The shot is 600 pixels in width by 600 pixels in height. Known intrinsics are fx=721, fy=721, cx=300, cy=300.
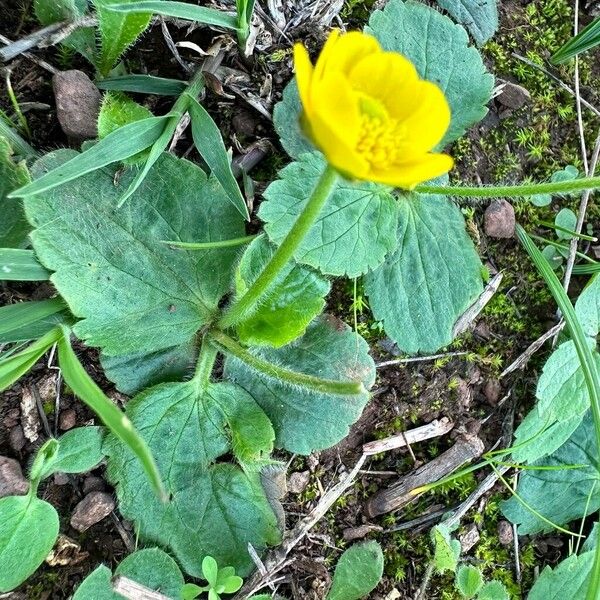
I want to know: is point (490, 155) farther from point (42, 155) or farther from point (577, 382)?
point (42, 155)

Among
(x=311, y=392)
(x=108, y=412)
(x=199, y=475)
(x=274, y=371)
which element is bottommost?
(x=199, y=475)

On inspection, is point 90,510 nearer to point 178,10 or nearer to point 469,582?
point 469,582

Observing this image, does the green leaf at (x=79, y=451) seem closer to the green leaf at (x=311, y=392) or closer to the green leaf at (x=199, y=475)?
the green leaf at (x=199, y=475)

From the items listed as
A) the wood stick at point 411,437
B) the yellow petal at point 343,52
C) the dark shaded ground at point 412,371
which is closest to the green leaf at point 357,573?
the dark shaded ground at point 412,371

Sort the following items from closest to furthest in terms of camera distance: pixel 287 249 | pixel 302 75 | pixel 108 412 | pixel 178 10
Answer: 1. pixel 302 75
2. pixel 108 412
3. pixel 287 249
4. pixel 178 10

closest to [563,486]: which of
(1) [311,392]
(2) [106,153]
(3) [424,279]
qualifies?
(3) [424,279]

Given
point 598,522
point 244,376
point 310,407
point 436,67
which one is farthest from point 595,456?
point 436,67
